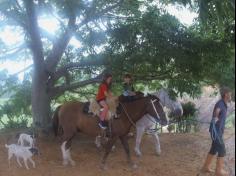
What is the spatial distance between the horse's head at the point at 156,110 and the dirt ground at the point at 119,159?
120cm

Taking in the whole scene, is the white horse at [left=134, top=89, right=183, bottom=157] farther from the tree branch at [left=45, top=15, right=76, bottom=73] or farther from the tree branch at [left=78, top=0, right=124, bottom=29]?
the tree branch at [left=45, top=15, right=76, bottom=73]

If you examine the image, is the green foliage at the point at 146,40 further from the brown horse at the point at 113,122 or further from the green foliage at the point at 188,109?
the green foliage at the point at 188,109

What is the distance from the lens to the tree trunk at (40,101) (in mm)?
12539

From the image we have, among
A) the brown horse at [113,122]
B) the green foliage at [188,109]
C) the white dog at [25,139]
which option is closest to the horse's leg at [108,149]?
the brown horse at [113,122]

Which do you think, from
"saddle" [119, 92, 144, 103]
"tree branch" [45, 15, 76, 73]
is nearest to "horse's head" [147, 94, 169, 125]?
"saddle" [119, 92, 144, 103]

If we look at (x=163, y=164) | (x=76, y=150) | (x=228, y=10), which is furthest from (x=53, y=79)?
(x=228, y=10)

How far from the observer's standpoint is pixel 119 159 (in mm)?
11117

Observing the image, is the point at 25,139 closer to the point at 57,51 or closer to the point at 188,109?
the point at 57,51

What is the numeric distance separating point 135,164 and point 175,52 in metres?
2.70

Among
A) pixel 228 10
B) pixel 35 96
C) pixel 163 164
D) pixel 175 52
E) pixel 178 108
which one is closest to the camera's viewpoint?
pixel 228 10

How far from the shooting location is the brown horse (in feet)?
33.5

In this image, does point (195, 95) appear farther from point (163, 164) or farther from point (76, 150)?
point (76, 150)

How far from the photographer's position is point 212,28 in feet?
→ 34.0

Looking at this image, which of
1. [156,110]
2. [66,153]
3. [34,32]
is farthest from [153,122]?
[34,32]
